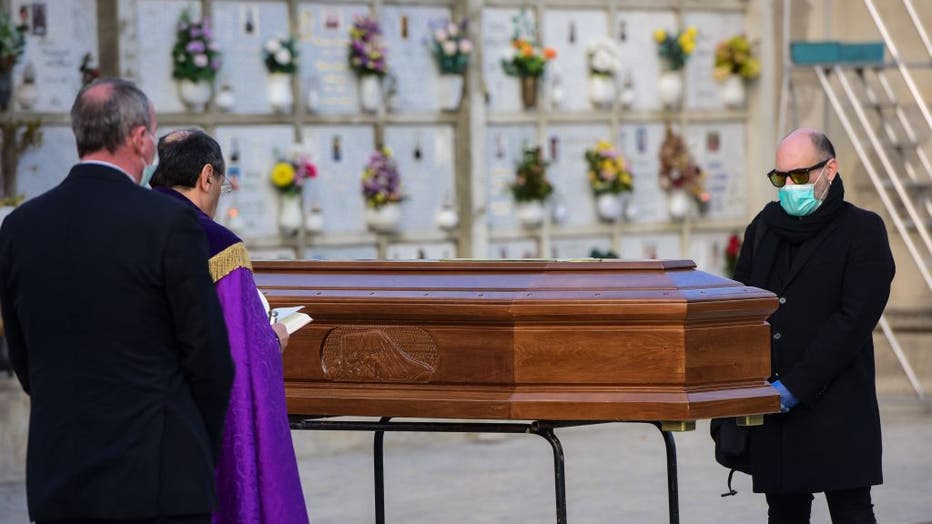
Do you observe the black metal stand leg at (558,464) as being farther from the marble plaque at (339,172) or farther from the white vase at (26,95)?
the marble plaque at (339,172)

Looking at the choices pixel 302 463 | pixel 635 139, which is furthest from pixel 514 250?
A: pixel 302 463

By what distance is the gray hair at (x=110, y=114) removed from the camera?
122 inches

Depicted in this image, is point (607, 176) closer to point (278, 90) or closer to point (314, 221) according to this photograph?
point (314, 221)

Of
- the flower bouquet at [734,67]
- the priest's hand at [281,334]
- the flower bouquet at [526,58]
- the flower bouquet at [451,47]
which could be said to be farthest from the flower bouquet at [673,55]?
the priest's hand at [281,334]

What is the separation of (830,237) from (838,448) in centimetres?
53

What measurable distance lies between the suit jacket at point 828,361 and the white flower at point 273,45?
4232 mm

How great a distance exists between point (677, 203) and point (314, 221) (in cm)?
237

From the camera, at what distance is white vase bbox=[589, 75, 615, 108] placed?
31.3 feet

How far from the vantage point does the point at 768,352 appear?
4.19m

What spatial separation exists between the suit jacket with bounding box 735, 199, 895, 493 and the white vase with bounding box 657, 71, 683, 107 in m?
5.35

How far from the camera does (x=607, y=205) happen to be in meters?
9.59

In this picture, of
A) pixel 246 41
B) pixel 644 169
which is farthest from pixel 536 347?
pixel 644 169

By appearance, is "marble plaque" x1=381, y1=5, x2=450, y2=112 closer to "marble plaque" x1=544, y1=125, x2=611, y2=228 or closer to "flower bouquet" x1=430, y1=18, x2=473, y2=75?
→ "flower bouquet" x1=430, y1=18, x2=473, y2=75

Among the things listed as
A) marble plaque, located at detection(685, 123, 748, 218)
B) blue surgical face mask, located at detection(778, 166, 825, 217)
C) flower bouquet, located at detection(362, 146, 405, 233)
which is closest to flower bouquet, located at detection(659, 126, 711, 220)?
marble plaque, located at detection(685, 123, 748, 218)
